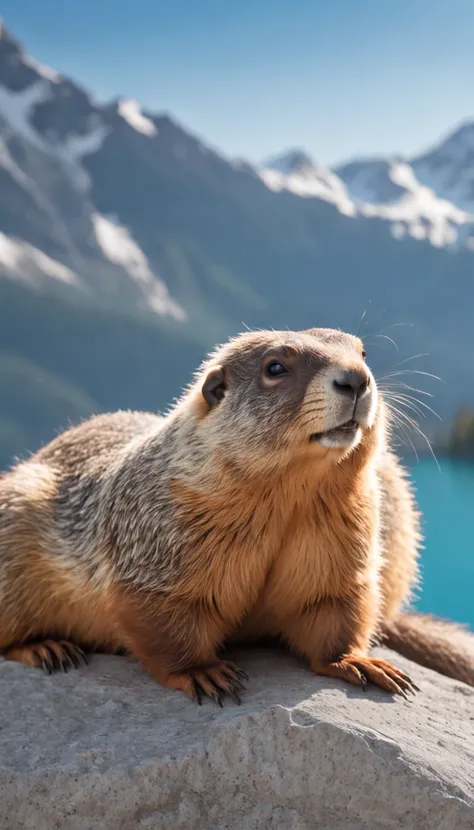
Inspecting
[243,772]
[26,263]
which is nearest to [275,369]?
[243,772]

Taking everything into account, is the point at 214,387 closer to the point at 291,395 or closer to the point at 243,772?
the point at 291,395

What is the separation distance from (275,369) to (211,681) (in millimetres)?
1452

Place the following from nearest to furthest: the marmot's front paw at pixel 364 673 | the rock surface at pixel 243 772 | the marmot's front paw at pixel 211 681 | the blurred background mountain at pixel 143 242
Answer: the rock surface at pixel 243 772, the marmot's front paw at pixel 211 681, the marmot's front paw at pixel 364 673, the blurred background mountain at pixel 143 242

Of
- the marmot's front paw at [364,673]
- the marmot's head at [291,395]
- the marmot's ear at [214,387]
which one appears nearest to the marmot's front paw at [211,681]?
the marmot's front paw at [364,673]

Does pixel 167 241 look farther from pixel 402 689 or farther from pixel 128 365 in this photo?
pixel 402 689

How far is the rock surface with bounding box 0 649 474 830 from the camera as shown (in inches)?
125

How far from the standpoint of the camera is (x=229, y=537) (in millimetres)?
3699

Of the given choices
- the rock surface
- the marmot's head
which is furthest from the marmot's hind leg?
the marmot's head

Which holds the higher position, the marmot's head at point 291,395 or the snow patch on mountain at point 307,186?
the snow patch on mountain at point 307,186

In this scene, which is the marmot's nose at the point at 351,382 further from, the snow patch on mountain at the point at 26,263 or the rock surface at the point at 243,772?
the snow patch on mountain at the point at 26,263

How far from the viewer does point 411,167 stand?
508 ft

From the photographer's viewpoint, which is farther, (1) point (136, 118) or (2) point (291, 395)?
(1) point (136, 118)

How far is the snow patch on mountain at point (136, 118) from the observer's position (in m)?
85.2

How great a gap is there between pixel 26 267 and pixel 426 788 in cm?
6397
